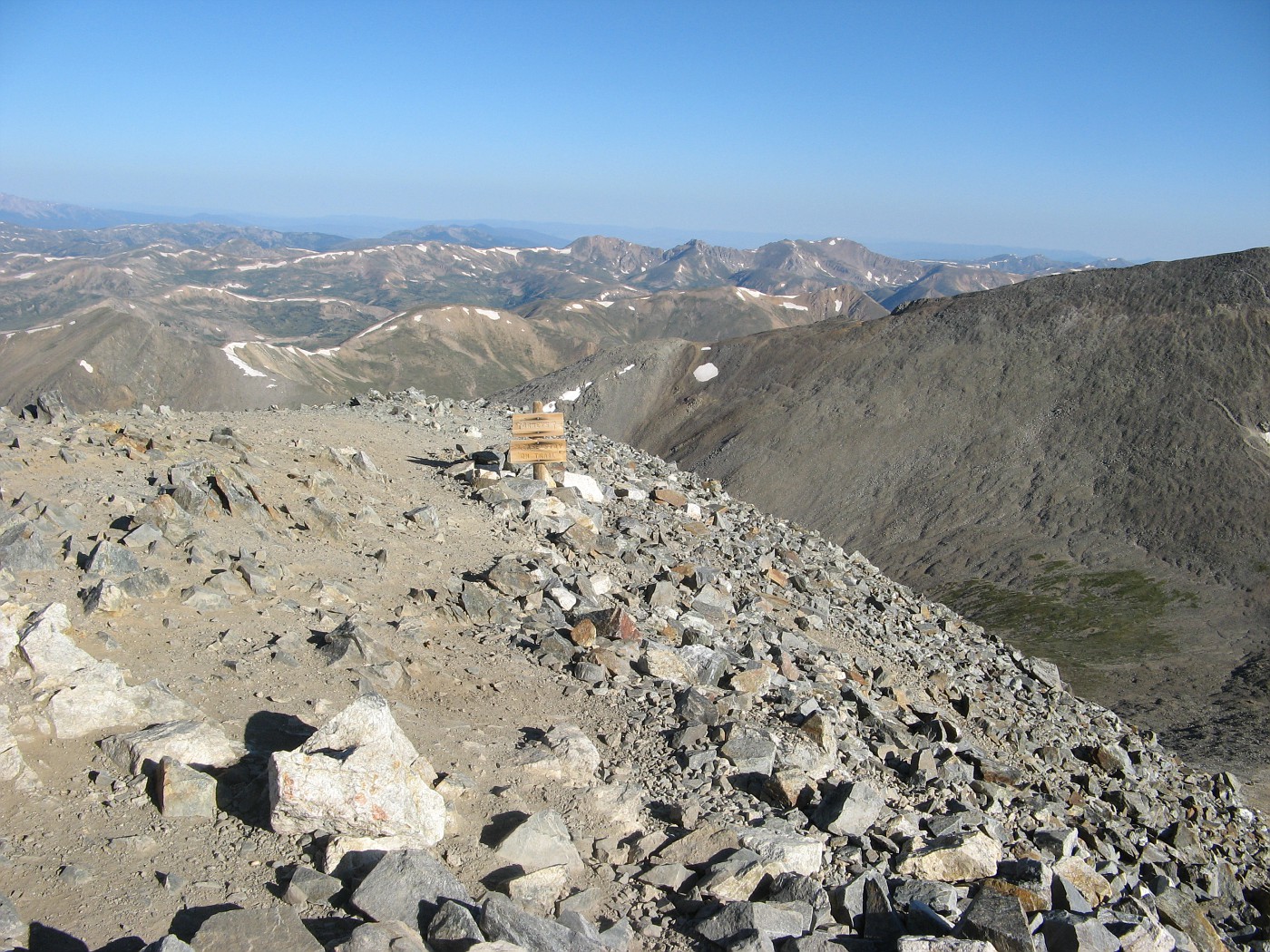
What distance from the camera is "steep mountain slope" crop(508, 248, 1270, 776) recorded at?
3606 centimetres

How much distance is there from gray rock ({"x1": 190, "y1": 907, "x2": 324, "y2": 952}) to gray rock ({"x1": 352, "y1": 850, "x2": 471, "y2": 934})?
16.8 inches

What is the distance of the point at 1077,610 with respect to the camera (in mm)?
38781

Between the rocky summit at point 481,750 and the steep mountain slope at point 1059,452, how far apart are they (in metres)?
17.4

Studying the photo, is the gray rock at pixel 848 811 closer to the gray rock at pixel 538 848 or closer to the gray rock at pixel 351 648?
the gray rock at pixel 538 848

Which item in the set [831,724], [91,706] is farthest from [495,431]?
[91,706]

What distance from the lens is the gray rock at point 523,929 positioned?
518 centimetres

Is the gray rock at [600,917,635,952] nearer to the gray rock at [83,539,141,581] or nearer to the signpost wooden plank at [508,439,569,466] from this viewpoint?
the gray rock at [83,539,141,581]

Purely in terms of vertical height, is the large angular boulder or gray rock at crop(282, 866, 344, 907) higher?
the large angular boulder

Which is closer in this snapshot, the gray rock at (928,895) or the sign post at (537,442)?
the gray rock at (928,895)

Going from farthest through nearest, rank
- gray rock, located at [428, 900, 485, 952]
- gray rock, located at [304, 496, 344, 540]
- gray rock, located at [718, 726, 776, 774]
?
1. gray rock, located at [304, 496, 344, 540]
2. gray rock, located at [718, 726, 776, 774]
3. gray rock, located at [428, 900, 485, 952]

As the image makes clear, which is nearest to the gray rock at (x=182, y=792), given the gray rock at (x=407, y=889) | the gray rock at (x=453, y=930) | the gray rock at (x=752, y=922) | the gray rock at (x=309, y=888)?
the gray rock at (x=309, y=888)

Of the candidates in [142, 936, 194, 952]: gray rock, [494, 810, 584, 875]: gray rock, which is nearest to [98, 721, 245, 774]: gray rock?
[142, 936, 194, 952]: gray rock

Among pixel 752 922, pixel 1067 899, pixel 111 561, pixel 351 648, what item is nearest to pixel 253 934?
pixel 752 922

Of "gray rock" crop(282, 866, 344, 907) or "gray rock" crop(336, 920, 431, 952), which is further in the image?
"gray rock" crop(282, 866, 344, 907)
